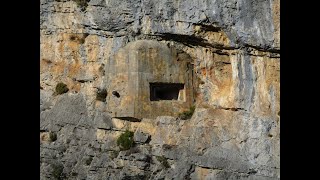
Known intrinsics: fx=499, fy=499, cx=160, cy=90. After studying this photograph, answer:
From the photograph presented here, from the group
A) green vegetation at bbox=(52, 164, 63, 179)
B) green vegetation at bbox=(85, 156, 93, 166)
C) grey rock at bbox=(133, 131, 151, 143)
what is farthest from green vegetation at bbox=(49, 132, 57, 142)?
grey rock at bbox=(133, 131, 151, 143)

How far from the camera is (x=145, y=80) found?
14602 mm

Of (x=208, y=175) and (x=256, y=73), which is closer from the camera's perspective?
(x=208, y=175)

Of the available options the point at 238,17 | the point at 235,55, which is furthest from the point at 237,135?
the point at 238,17

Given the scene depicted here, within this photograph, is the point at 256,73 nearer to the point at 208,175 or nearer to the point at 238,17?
the point at 238,17

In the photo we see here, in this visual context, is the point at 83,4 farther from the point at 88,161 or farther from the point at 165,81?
the point at 88,161

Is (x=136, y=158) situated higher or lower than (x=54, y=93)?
lower

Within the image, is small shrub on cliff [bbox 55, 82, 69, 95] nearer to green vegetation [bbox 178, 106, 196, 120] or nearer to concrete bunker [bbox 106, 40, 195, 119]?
concrete bunker [bbox 106, 40, 195, 119]

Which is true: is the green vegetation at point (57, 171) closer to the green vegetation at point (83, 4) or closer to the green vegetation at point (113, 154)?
the green vegetation at point (113, 154)

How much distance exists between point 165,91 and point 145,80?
115 cm

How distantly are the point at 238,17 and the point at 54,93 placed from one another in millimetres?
6022

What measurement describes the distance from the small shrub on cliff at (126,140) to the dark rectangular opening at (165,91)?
125 centimetres

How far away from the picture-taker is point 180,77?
15125 mm

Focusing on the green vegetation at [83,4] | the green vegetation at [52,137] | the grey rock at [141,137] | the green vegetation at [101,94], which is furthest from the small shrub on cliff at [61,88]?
the grey rock at [141,137]

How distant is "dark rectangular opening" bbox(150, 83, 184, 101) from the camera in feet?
49.1
